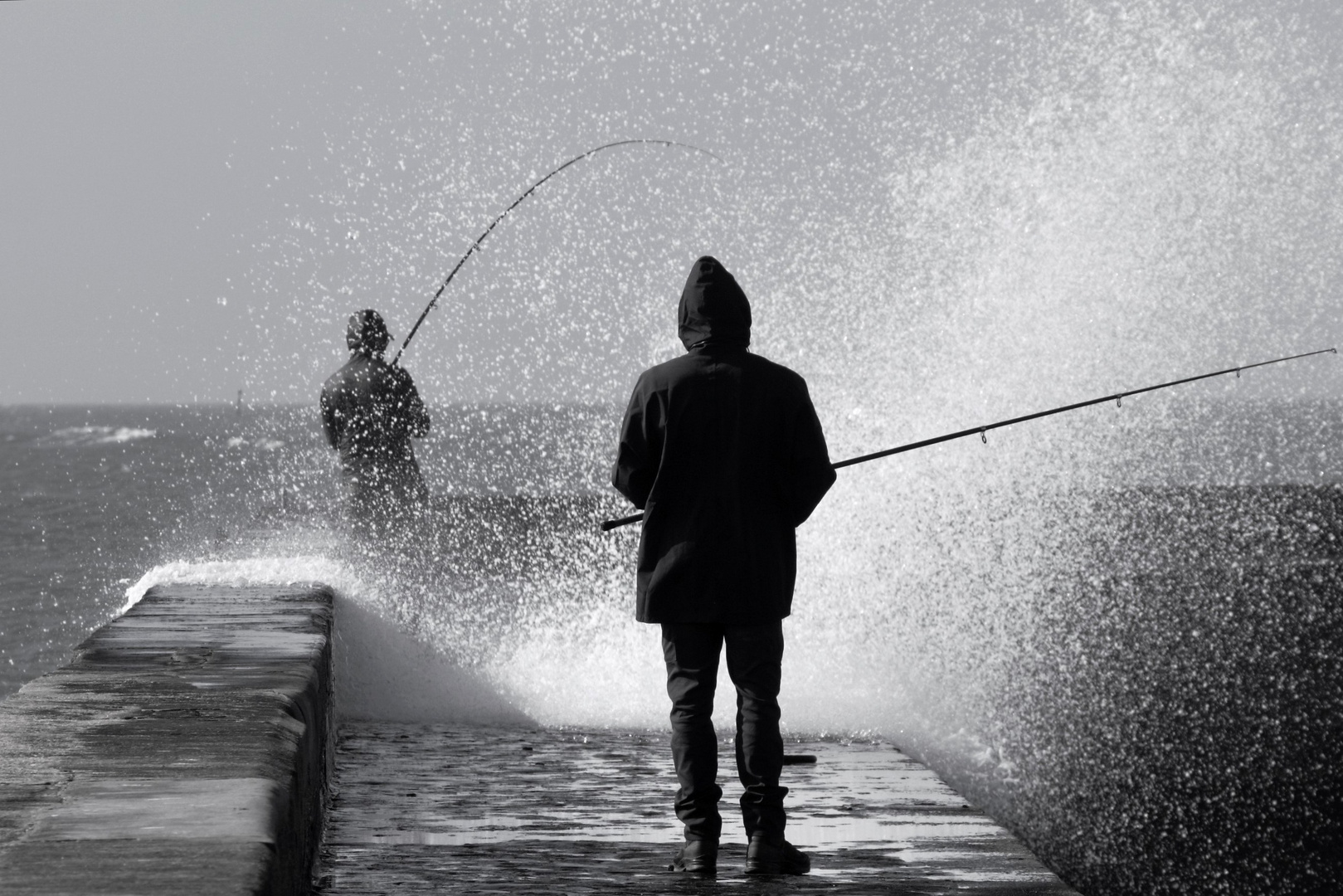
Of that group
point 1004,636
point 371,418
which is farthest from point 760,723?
point 1004,636

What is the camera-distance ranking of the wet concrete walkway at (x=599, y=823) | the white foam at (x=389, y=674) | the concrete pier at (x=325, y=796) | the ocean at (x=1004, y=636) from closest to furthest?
the concrete pier at (x=325, y=796) → the wet concrete walkway at (x=599, y=823) → the white foam at (x=389, y=674) → the ocean at (x=1004, y=636)

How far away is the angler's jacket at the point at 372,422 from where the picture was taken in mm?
8258

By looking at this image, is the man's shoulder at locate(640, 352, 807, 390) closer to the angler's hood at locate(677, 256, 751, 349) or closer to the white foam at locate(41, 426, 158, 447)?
the angler's hood at locate(677, 256, 751, 349)

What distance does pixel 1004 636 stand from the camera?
1041 centimetres

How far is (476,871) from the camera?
412 cm

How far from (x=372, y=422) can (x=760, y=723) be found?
186 inches

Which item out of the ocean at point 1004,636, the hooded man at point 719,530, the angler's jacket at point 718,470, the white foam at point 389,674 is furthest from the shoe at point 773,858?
the white foam at point 389,674

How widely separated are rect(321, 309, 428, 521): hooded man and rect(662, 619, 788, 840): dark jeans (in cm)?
450

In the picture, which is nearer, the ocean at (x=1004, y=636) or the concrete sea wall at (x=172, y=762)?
the concrete sea wall at (x=172, y=762)

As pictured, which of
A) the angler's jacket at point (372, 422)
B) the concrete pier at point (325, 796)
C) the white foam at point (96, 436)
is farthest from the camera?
the white foam at point (96, 436)

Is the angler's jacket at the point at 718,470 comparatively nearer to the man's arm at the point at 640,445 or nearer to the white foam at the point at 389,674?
the man's arm at the point at 640,445

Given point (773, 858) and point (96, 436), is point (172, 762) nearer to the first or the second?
point (773, 858)

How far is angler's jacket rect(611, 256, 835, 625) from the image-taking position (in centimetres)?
409

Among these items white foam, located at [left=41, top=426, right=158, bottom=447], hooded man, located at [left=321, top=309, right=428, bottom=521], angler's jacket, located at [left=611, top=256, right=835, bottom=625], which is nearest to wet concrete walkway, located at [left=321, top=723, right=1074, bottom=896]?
angler's jacket, located at [left=611, top=256, right=835, bottom=625]
